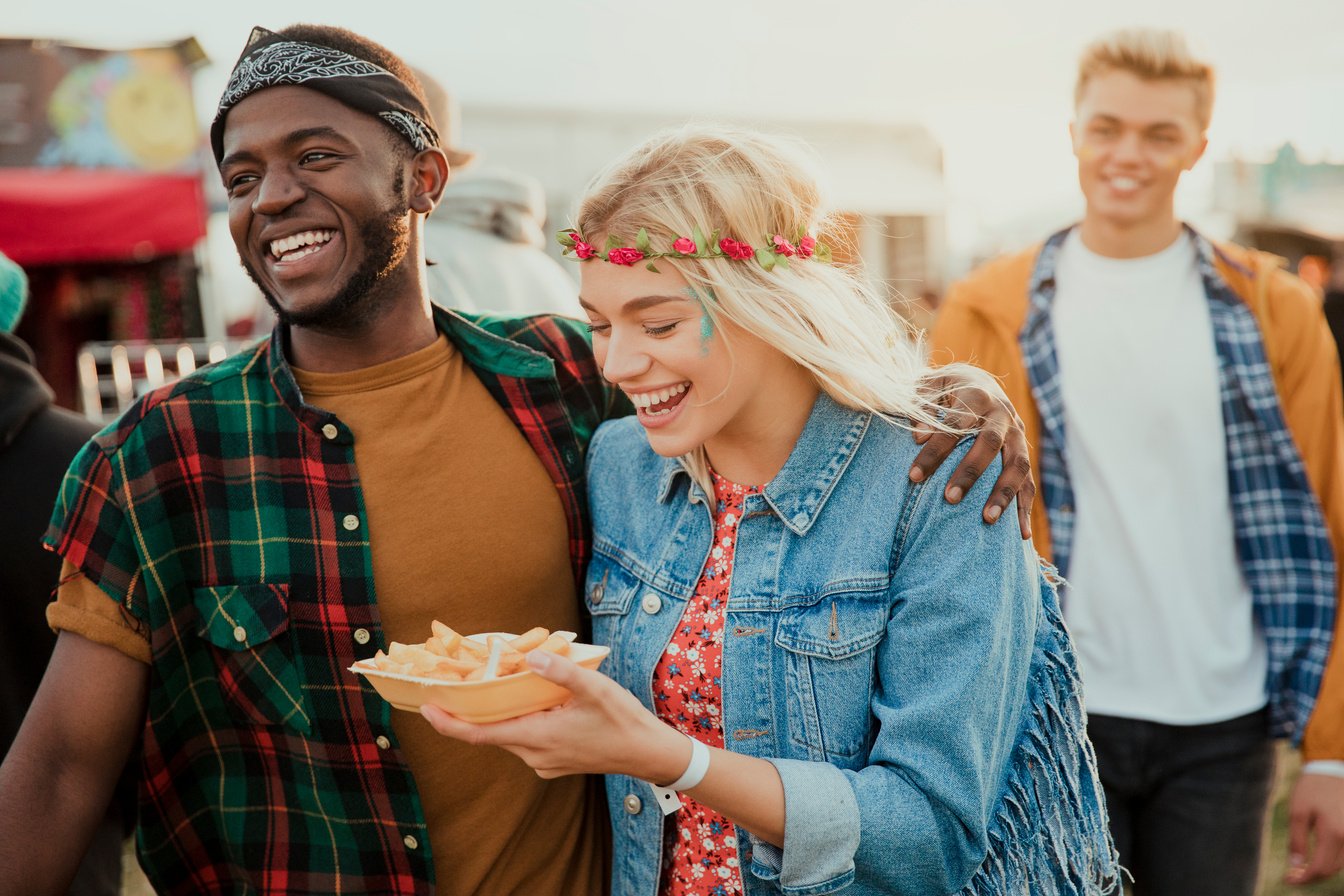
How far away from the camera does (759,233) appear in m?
2.06

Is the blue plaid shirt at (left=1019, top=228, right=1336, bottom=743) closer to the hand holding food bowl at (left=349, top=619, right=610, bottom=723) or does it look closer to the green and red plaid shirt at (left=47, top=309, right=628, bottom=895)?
the green and red plaid shirt at (left=47, top=309, right=628, bottom=895)

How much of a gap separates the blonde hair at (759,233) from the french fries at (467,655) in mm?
648

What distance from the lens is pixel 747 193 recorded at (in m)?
2.05

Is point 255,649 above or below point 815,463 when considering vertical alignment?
below

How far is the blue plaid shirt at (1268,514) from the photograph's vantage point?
2.99 meters

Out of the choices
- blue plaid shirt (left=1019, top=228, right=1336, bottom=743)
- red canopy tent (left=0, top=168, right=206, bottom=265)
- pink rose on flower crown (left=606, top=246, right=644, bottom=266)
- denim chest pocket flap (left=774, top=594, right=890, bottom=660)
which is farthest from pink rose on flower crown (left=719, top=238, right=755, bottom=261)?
→ red canopy tent (left=0, top=168, right=206, bottom=265)

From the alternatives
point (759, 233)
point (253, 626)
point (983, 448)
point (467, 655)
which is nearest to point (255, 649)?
point (253, 626)

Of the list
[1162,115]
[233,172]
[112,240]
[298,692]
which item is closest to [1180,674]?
[1162,115]

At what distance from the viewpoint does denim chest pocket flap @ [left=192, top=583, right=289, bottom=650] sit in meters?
2.12

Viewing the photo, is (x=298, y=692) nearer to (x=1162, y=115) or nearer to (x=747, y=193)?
(x=747, y=193)

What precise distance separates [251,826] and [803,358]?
1391 millimetres

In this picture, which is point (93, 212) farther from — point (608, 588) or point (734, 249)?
point (734, 249)

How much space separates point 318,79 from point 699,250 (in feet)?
2.84

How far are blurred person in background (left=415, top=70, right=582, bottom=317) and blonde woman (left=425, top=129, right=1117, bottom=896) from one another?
1754 millimetres
